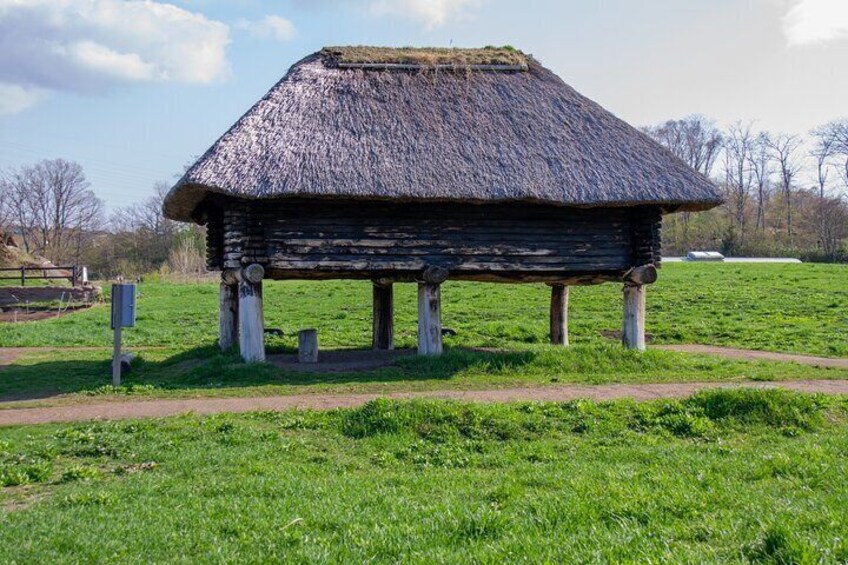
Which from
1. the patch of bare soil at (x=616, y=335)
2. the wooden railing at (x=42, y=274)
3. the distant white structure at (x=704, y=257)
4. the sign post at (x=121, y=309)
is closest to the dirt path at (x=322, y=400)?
the sign post at (x=121, y=309)

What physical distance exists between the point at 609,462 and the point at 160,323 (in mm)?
18343

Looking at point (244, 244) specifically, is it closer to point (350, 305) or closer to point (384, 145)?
point (384, 145)

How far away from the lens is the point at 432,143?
14656 mm

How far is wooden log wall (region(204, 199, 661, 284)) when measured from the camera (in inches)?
555

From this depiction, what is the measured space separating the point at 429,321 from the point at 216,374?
3976 millimetres

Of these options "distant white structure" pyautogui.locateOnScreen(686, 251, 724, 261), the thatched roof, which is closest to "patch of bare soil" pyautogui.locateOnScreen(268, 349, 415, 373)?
the thatched roof

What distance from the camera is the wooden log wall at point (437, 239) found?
1411 centimetres

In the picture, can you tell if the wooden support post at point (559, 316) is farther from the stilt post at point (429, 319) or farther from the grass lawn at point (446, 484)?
the grass lawn at point (446, 484)

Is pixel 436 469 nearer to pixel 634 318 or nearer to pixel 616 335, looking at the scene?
pixel 634 318

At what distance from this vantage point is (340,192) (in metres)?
13.4

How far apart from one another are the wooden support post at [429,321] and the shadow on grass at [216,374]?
336 millimetres

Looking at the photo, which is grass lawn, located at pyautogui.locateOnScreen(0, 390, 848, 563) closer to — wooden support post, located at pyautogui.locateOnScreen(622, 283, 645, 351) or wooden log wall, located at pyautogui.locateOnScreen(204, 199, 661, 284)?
wooden log wall, located at pyautogui.locateOnScreen(204, 199, 661, 284)

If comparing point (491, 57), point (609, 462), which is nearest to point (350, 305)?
point (491, 57)

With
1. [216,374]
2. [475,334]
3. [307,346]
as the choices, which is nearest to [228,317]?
[307,346]
